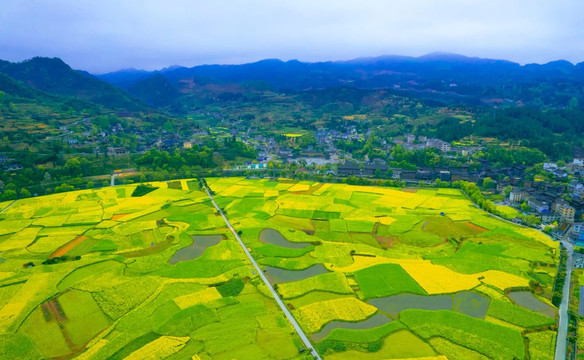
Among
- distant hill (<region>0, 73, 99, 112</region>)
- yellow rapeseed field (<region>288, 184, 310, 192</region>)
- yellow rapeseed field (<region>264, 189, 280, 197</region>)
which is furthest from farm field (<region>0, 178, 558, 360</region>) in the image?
distant hill (<region>0, 73, 99, 112</region>)

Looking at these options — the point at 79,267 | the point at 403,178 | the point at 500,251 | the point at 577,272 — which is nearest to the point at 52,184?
the point at 79,267

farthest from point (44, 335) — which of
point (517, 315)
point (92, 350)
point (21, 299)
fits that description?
point (517, 315)

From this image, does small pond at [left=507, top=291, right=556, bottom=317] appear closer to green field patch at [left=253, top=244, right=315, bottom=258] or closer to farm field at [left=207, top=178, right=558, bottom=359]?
farm field at [left=207, top=178, right=558, bottom=359]

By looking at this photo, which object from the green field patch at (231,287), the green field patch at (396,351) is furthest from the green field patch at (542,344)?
the green field patch at (231,287)

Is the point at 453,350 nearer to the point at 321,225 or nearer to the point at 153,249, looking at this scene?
the point at 321,225

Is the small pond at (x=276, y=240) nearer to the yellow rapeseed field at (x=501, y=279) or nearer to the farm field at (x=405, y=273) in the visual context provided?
the farm field at (x=405, y=273)

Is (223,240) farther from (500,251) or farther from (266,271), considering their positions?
(500,251)
